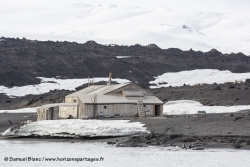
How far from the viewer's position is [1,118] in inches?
2311

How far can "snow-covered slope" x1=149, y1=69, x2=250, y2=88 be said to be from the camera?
319 feet

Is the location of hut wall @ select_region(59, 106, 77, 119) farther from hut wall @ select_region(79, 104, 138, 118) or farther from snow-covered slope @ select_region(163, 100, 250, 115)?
snow-covered slope @ select_region(163, 100, 250, 115)

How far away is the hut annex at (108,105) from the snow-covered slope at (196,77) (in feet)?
139

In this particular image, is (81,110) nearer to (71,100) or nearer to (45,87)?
(71,100)

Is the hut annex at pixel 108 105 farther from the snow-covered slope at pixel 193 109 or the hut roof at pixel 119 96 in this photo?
the snow-covered slope at pixel 193 109

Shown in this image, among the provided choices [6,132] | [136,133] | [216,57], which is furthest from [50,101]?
[216,57]

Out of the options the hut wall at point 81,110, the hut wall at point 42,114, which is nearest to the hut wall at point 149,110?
the hut wall at point 81,110

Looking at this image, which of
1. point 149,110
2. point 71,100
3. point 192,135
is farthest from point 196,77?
point 192,135

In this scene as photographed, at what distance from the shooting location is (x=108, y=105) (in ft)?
162

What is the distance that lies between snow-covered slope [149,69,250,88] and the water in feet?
182

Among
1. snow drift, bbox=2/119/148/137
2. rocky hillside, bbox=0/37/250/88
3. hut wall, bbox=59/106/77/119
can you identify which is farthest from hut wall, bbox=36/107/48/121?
rocky hillside, bbox=0/37/250/88

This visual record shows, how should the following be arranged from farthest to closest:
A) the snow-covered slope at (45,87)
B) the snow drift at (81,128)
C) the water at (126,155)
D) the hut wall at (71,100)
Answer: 1. the snow-covered slope at (45,87)
2. the hut wall at (71,100)
3. the snow drift at (81,128)
4. the water at (126,155)

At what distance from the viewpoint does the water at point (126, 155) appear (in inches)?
→ 1291

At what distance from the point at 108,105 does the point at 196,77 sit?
5509cm
